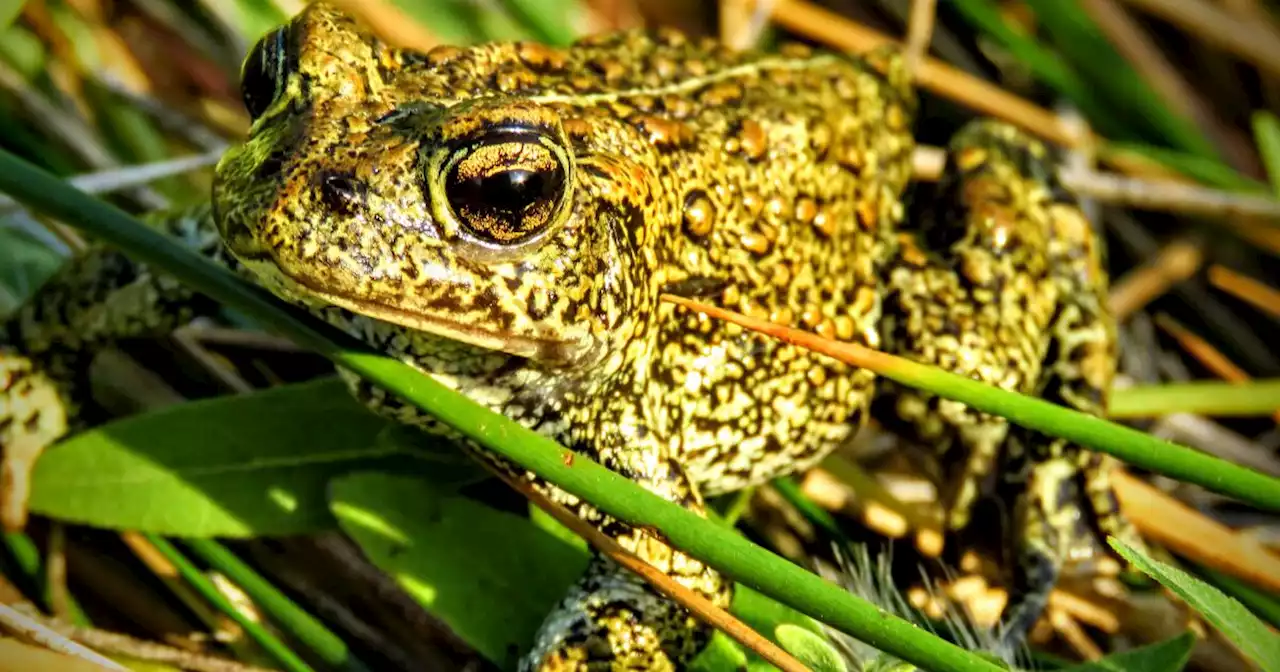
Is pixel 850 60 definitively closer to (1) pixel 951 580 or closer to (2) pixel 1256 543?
(1) pixel 951 580

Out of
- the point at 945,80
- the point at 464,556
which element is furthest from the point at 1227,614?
the point at 945,80

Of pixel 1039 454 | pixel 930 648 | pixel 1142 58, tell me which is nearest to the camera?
pixel 930 648

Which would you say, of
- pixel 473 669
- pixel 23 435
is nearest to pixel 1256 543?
pixel 473 669

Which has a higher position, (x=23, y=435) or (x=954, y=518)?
(x=954, y=518)

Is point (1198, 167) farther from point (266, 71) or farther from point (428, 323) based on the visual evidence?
point (266, 71)

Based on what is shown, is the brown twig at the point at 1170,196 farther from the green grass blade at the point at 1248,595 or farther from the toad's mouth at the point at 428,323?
the toad's mouth at the point at 428,323

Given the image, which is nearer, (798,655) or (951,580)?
(798,655)

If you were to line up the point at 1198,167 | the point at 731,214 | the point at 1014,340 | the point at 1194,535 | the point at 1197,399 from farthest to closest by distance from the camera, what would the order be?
the point at 1198,167, the point at 1197,399, the point at 1194,535, the point at 1014,340, the point at 731,214

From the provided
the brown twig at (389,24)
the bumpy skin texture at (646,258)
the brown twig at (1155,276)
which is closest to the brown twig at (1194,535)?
the bumpy skin texture at (646,258)
